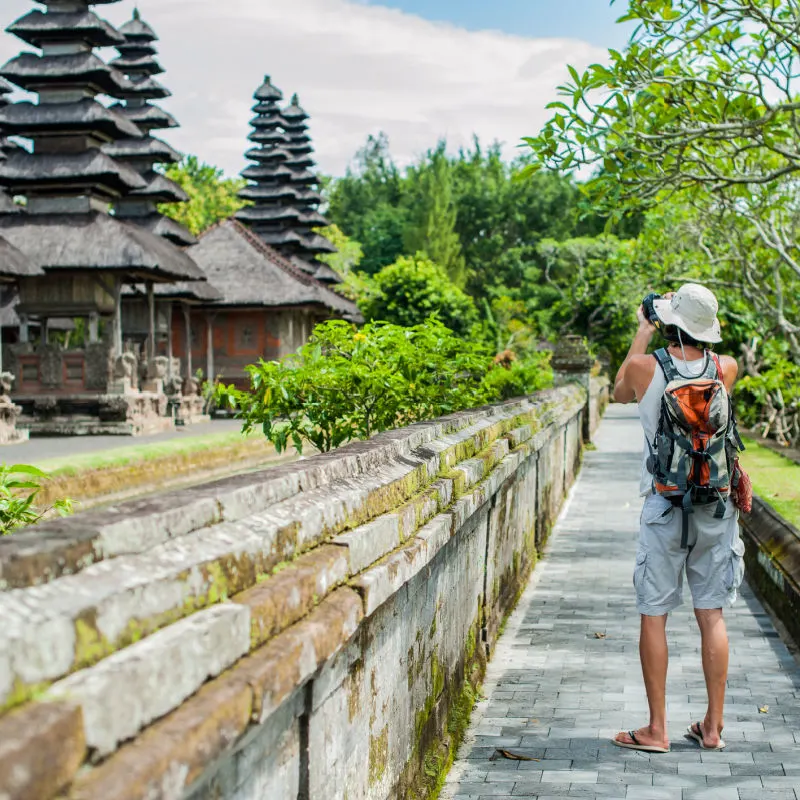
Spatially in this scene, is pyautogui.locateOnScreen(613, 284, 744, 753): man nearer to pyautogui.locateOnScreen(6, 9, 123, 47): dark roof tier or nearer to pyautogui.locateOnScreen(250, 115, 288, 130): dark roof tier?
pyautogui.locateOnScreen(6, 9, 123, 47): dark roof tier

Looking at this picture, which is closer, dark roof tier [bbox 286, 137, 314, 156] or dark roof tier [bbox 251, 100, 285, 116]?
dark roof tier [bbox 251, 100, 285, 116]

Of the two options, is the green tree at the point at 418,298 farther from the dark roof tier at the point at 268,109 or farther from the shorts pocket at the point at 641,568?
the shorts pocket at the point at 641,568

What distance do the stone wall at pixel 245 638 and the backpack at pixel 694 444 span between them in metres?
0.84

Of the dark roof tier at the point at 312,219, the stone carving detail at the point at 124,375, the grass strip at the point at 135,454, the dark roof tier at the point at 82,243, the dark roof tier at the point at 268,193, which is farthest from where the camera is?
the dark roof tier at the point at 312,219

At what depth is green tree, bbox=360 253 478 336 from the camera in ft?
160

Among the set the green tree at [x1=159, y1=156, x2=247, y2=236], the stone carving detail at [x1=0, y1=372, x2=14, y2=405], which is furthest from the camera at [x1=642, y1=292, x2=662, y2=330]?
the green tree at [x1=159, y1=156, x2=247, y2=236]

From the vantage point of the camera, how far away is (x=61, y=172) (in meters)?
28.3

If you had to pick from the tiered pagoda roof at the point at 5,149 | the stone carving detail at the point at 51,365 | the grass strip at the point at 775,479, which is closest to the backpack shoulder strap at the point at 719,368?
the grass strip at the point at 775,479

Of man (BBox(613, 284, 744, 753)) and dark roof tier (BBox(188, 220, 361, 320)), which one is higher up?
dark roof tier (BBox(188, 220, 361, 320))

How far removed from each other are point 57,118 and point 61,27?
213cm

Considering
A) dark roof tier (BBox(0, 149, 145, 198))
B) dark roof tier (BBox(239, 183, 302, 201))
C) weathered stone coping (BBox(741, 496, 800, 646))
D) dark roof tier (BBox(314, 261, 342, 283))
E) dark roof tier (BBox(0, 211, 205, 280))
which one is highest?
dark roof tier (BBox(239, 183, 302, 201))

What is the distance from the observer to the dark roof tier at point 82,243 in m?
28.0

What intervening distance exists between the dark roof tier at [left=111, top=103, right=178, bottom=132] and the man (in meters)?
33.4

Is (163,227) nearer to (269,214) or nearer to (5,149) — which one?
(5,149)
